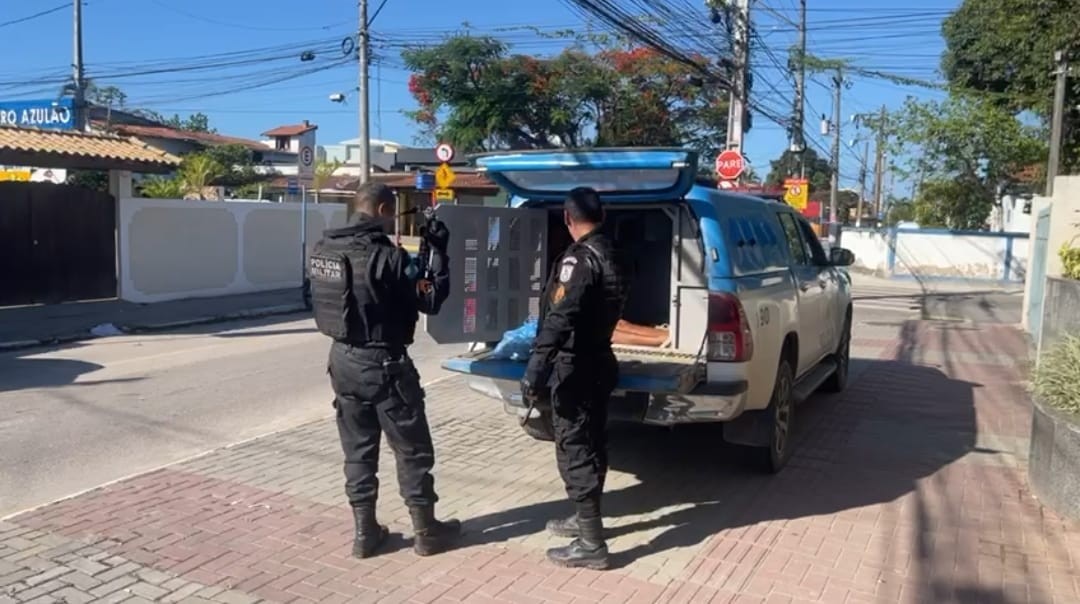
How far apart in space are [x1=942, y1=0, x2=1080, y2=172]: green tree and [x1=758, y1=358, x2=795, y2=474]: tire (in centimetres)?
732

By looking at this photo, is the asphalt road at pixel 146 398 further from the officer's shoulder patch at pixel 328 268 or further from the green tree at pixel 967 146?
the green tree at pixel 967 146

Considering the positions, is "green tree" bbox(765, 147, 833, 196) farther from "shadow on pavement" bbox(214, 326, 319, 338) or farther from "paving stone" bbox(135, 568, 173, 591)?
"paving stone" bbox(135, 568, 173, 591)

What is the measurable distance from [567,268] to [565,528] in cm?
144

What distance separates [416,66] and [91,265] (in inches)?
763

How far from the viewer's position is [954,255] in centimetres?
2817

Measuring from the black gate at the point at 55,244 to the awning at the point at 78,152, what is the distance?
1.96ft

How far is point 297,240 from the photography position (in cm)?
2023

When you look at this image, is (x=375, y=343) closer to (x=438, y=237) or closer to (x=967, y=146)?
(x=438, y=237)

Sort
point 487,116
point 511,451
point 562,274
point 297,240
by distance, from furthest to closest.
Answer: point 487,116 < point 297,240 < point 511,451 < point 562,274

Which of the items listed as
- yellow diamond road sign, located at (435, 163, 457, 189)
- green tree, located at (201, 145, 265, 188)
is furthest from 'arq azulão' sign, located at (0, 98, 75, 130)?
green tree, located at (201, 145, 265, 188)

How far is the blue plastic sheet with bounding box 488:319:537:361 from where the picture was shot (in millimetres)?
5855

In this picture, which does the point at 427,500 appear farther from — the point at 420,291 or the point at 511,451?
the point at 511,451

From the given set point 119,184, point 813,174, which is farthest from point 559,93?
point 813,174

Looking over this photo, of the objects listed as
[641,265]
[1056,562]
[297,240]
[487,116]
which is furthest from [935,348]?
[487,116]
